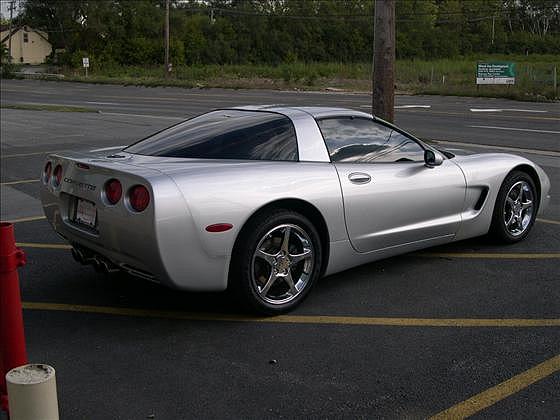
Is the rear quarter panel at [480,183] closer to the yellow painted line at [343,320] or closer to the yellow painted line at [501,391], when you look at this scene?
the yellow painted line at [343,320]

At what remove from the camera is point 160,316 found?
4742mm

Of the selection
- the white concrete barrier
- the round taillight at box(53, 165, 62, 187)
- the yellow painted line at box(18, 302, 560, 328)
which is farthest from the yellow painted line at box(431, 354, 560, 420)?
the round taillight at box(53, 165, 62, 187)

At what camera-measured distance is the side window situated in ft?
17.0

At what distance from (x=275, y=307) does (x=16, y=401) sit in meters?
2.13

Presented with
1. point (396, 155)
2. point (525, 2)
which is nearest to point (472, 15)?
point (525, 2)

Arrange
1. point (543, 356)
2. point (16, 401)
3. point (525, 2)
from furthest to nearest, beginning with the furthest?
point (525, 2), point (543, 356), point (16, 401)

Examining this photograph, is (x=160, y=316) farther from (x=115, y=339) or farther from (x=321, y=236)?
(x=321, y=236)

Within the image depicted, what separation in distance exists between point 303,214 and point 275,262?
403 mm

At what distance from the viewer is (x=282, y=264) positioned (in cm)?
465

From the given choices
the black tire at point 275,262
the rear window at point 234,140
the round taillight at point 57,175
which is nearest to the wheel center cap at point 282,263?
the black tire at point 275,262

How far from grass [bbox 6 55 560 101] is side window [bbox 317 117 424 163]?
2865cm


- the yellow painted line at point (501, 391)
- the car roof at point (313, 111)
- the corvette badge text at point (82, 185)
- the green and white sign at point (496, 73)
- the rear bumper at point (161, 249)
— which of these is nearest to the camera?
the yellow painted line at point (501, 391)

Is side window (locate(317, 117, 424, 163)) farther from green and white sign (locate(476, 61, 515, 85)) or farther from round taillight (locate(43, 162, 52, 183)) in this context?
green and white sign (locate(476, 61, 515, 85))

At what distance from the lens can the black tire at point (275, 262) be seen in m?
4.44
